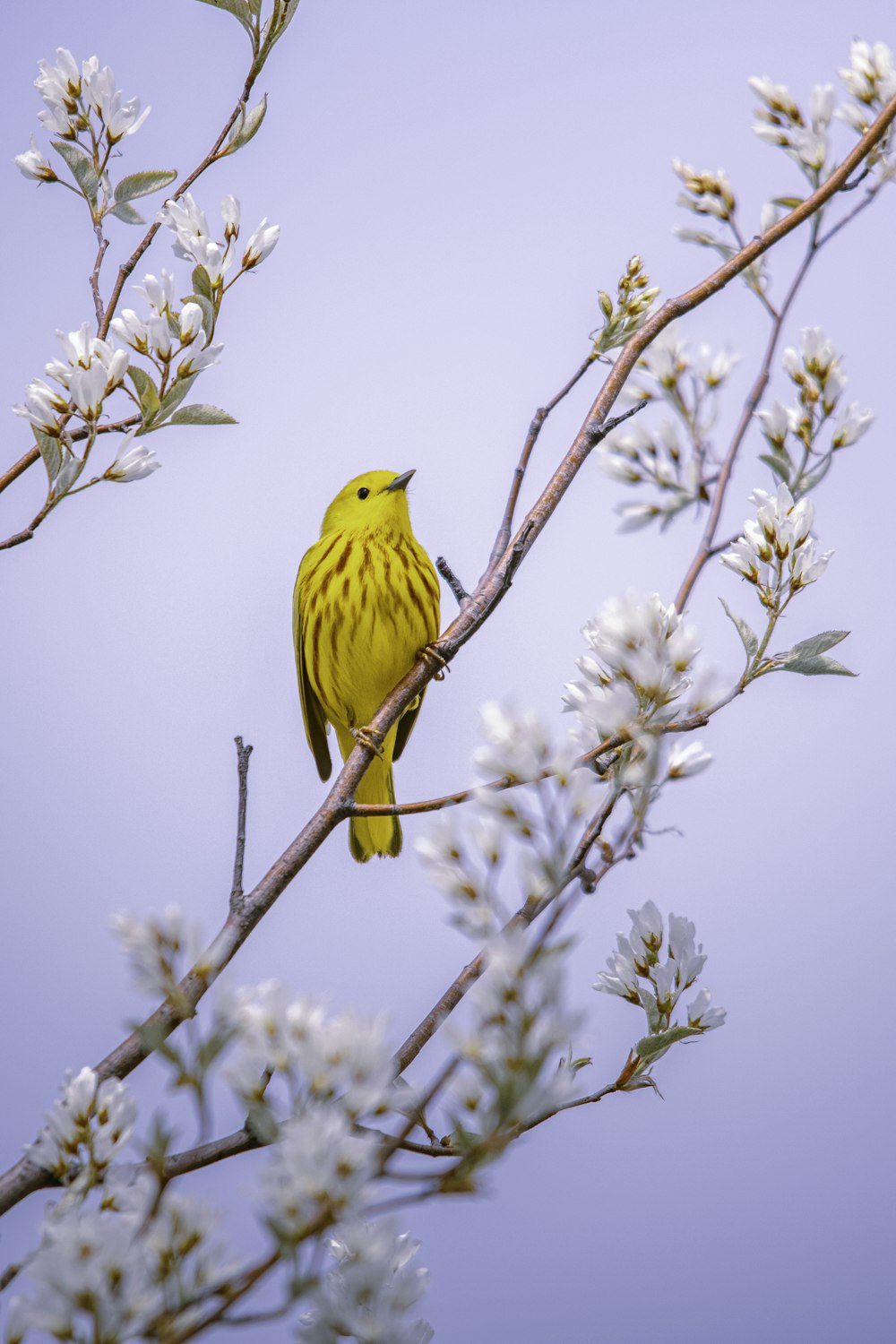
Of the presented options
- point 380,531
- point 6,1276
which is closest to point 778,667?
point 6,1276

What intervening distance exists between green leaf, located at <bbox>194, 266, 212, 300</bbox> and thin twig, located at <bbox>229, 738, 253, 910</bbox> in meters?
0.72

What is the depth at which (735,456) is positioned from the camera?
2336 millimetres

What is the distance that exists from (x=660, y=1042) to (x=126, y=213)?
5.49 ft

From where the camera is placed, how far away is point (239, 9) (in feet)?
6.91

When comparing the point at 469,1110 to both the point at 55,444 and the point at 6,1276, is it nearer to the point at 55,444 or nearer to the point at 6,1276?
the point at 6,1276

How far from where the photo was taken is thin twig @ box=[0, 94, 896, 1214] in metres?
1.96

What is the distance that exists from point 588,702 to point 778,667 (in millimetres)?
411

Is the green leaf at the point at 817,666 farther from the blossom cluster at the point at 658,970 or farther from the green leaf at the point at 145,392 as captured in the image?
the green leaf at the point at 145,392

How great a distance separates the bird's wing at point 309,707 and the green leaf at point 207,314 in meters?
2.69

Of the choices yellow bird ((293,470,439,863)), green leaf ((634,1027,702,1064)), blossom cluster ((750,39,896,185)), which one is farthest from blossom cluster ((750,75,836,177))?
yellow bird ((293,470,439,863))

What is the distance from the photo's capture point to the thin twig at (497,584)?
77.2 inches

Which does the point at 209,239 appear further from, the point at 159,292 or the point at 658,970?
the point at 658,970

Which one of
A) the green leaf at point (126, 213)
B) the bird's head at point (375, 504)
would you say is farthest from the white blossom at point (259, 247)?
the bird's head at point (375, 504)

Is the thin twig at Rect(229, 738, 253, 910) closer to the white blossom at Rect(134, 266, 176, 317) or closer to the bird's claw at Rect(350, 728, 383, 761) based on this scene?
the bird's claw at Rect(350, 728, 383, 761)
